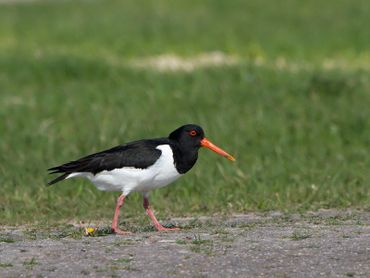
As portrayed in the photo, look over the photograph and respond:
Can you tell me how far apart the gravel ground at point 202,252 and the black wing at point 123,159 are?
62cm

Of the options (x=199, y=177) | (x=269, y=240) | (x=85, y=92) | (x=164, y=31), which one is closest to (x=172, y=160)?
(x=269, y=240)

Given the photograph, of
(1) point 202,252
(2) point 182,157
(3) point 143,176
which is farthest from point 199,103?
(1) point 202,252

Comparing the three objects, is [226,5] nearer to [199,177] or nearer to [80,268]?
[199,177]

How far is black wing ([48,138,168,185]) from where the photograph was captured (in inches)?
375

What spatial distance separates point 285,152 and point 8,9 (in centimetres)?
1956

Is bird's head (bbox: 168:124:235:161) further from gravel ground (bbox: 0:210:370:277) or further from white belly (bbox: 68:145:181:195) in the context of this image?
gravel ground (bbox: 0:210:370:277)

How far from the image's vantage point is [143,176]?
9516 millimetres

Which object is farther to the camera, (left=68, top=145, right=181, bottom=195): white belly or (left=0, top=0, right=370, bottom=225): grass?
(left=0, top=0, right=370, bottom=225): grass

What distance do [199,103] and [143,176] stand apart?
27.9ft

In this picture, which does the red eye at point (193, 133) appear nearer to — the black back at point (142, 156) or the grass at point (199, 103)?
the black back at point (142, 156)

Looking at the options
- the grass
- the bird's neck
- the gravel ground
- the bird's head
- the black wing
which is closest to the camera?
the gravel ground

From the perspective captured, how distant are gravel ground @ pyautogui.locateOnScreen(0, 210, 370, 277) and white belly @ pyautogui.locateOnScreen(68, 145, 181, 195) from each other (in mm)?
511

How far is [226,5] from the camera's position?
3241cm

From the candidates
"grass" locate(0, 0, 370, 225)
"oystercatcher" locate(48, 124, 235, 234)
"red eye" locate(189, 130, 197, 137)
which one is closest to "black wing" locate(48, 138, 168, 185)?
"oystercatcher" locate(48, 124, 235, 234)
